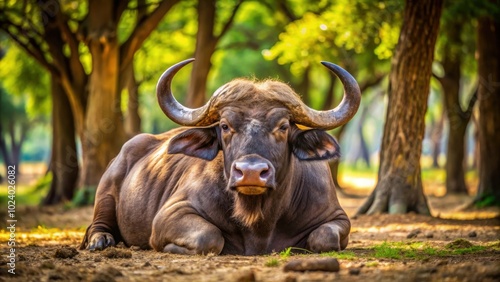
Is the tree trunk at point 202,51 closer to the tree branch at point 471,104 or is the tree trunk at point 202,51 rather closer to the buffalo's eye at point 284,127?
the tree branch at point 471,104

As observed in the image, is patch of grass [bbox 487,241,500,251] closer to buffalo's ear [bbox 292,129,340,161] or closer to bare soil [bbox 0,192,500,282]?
bare soil [bbox 0,192,500,282]

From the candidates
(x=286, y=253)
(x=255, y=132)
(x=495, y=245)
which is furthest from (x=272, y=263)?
(x=495, y=245)

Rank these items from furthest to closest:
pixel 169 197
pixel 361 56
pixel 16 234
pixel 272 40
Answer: pixel 272 40
pixel 361 56
pixel 16 234
pixel 169 197

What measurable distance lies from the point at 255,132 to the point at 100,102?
44.2 ft

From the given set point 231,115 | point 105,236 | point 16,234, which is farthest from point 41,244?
point 231,115

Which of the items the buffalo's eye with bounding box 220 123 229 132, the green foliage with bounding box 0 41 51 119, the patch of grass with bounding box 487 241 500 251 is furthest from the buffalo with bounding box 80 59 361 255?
the green foliage with bounding box 0 41 51 119

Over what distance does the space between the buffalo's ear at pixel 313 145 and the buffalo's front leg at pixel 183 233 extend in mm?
1310

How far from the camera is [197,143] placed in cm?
1008

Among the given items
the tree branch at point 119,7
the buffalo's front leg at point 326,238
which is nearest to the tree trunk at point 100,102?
the tree branch at point 119,7

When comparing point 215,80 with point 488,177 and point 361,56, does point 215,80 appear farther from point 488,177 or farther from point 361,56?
point 488,177

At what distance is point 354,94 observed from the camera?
996 centimetres

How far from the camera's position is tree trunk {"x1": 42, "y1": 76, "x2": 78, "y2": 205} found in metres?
25.8

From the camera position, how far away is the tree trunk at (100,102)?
2155 cm

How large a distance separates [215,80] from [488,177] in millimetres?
22368
